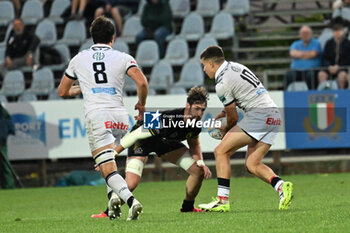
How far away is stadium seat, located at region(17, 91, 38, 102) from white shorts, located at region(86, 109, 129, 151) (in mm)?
10960

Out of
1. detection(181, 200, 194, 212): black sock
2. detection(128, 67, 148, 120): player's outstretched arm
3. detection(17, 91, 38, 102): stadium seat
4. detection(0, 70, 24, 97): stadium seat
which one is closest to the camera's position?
detection(128, 67, 148, 120): player's outstretched arm

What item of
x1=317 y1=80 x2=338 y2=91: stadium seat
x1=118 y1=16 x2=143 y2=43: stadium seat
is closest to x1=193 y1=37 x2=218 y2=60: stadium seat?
x1=118 y1=16 x2=143 y2=43: stadium seat

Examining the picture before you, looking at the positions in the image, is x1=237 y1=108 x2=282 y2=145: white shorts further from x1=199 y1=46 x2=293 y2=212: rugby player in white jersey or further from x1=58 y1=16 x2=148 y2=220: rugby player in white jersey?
x1=58 y1=16 x2=148 y2=220: rugby player in white jersey

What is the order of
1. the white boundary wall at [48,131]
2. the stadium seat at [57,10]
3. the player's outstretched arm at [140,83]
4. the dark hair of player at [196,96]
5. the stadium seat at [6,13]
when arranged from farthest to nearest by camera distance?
the stadium seat at [6,13], the stadium seat at [57,10], the white boundary wall at [48,131], the dark hair of player at [196,96], the player's outstretched arm at [140,83]

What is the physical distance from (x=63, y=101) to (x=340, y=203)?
8.60 m

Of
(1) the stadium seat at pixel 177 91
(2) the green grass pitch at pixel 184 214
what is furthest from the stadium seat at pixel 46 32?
(2) the green grass pitch at pixel 184 214

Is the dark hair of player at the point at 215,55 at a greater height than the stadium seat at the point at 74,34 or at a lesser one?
greater

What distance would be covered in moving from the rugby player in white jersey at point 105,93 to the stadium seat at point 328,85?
9468mm

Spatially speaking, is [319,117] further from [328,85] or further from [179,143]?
[179,143]

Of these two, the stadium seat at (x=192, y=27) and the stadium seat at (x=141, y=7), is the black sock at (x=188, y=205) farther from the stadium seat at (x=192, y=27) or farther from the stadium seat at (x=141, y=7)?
the stadium seat at (x=141, y=7)

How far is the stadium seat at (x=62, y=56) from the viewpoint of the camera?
21.2 m

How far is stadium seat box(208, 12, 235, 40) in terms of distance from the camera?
21031 millimetres

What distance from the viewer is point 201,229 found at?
7473 mm

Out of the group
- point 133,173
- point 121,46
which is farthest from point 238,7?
point 133,173
